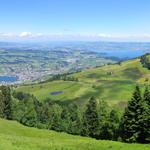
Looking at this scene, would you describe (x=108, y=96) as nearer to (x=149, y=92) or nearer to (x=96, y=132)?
(x=96, y=132)

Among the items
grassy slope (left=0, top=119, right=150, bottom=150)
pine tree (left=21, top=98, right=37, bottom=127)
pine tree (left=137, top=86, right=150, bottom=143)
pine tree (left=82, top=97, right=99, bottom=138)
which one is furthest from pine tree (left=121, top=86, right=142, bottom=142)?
pine tree (left=21, top=98, right=37, bottom=127)

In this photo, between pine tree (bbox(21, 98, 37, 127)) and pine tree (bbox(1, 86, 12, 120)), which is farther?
pine tree (bbox(1, 86, 12, 120))

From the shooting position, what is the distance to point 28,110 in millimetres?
78812

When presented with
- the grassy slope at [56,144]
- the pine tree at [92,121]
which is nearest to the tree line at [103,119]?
the pine tree at [92,121]

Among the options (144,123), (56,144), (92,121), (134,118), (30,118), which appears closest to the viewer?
(56,144)

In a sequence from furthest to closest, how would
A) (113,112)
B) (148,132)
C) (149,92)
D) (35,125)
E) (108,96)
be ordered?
(108,96) < (35,125) < (113,112) < (149,92) < (148,132)

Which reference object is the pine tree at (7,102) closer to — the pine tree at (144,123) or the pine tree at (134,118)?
the pine tree at (134,118)

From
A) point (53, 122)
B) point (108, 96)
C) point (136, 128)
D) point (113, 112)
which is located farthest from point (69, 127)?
point (108, 96)

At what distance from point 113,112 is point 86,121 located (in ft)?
53.6

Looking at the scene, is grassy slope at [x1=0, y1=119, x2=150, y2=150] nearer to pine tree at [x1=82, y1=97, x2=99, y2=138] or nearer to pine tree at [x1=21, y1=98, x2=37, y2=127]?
pine tree at [x1=82, y1=97, x2=99, y2=138]

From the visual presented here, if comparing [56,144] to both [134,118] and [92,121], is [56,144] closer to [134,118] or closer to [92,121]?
[134,118]

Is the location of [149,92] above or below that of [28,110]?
above

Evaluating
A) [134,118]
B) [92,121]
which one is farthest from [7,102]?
[134,118]

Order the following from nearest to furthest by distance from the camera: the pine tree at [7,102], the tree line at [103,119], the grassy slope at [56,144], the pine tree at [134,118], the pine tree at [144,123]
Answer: the grassy slope at [56,144], the pine tree at [144,123], the pine tree at [134,118], the tree line at [103,119], the pine tree at [7,102]
